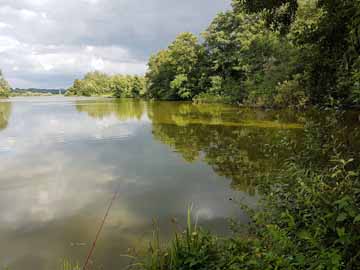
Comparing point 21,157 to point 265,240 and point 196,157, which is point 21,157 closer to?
point 196,157

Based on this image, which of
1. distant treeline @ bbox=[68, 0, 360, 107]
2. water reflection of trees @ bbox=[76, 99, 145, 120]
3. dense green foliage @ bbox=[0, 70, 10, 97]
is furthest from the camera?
dense green foliage @ bbox=[0, 70, 10, 97]

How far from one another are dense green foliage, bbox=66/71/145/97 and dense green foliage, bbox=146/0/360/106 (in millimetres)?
14480

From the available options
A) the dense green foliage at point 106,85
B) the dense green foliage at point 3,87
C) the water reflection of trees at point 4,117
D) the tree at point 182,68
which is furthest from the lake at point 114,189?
the dense green foliage at point 3,87

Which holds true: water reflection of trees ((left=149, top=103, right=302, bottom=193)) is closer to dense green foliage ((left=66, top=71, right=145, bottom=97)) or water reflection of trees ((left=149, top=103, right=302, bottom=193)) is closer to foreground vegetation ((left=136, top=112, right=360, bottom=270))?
foreground vegetation ((left=136, top=112, right=360, bottom=270))

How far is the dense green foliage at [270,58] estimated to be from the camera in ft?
14.1

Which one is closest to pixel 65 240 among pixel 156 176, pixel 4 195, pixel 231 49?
pixel 4 195

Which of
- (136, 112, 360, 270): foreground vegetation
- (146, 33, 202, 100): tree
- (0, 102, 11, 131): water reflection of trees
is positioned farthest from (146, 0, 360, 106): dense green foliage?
(0, 102, 11, 131): water reflection of trees

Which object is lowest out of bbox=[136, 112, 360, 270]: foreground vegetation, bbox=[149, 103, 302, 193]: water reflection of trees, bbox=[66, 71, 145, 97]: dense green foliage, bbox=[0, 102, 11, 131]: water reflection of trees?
bbox=[0, 102, 11, 131]: water reflection of trees

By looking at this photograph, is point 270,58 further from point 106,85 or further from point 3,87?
point 106,85

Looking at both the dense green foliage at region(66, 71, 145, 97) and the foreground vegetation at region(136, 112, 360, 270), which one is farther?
the dense green foliage at region(66, 71, 145, 97)

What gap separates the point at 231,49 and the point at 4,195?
2891cm

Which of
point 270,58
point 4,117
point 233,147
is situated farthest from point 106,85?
point 233,147

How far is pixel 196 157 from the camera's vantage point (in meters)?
8.13

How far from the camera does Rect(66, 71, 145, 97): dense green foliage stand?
6356 cm
